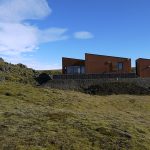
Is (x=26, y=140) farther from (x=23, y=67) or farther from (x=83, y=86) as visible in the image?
(x=23, y=67)

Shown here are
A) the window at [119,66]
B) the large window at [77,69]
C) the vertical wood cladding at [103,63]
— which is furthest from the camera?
the large window at [77,69]

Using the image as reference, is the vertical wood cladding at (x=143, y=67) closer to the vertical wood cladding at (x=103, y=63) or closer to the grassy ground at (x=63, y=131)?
the vertical wood cladding at (x=103, y=63)

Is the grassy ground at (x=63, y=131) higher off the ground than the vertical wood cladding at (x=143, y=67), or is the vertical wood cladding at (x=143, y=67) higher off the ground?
the vertical wood cladding at (x=143, y=67)

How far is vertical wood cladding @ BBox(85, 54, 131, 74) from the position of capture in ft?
255

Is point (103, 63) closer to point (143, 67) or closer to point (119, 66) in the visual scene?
point (119, 66)

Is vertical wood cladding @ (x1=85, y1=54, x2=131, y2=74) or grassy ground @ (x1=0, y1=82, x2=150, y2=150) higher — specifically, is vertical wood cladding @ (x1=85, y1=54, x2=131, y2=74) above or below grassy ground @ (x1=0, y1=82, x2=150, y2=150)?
above

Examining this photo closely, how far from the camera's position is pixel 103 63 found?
77.9 m

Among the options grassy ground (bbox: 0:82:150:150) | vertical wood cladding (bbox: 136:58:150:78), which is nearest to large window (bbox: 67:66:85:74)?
vertical wood cladding (bbox: 136:58:150:78)

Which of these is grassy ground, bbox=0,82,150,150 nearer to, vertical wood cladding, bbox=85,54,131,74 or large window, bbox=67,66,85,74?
vertical wood cladding, bbox=85,54,131,74

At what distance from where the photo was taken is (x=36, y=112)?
21109 mm

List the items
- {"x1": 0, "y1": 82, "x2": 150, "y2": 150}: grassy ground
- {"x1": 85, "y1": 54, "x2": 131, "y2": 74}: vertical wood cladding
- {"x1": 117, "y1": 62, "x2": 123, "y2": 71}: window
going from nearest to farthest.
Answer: {"x1": 0, "y1": 82, "x2": 150, "y2": 150}: grassy ground
{"x1": 85, "y1": 54, "x2": 131, "y2": 74}: vertical wood cladding
{"x1": 117, "y1": 62, "x2": 123, "y2": 71}: window

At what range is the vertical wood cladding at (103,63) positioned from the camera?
7769 cm

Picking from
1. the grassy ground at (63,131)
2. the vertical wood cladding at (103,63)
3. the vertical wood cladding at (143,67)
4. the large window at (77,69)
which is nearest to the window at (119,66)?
the vertical wood cladding at (103,63)

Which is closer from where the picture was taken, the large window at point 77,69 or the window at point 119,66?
the window at point 119,66
